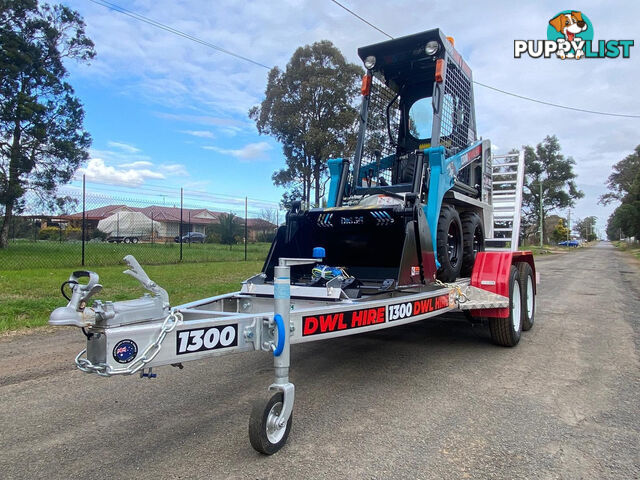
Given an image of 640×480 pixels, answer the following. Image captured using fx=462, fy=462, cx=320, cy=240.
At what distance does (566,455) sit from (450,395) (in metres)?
1.17

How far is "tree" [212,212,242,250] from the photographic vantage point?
81.8 ft

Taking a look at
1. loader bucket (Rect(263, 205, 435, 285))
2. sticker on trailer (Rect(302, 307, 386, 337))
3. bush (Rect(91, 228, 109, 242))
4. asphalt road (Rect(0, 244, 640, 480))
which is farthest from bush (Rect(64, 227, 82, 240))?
sticker on trailer (Rect(302, 307, 386, 337))

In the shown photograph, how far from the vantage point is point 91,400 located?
12.8ft

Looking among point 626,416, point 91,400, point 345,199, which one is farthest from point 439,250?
point 91,400

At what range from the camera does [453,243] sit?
610 centimetres

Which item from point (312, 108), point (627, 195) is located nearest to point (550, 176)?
point (627, 195)

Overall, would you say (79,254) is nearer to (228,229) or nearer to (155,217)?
(155,217)

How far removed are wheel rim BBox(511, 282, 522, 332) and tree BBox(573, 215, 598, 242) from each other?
159 m

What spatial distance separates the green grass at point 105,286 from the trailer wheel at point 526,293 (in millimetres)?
5760

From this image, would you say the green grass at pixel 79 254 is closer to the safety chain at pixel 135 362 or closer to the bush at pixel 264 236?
the bush at pixel 264 236

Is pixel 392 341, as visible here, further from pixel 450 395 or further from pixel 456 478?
pixel 456 478

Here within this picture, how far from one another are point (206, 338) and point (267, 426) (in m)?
0.70

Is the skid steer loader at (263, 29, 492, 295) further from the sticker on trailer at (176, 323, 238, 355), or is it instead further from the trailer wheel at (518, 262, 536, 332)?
the sticker on trailer at (176, 323, 238, 355)

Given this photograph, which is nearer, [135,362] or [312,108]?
[135,362]
